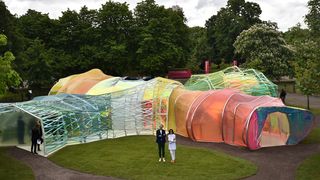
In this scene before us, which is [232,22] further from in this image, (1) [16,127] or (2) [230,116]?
(1) [16,127]

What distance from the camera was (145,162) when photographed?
21750 mm

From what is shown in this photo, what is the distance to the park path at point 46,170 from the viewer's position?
19516 millimetres

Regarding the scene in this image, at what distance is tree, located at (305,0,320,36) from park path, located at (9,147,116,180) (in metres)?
12.1

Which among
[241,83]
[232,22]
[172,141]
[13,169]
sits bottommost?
[13,169]

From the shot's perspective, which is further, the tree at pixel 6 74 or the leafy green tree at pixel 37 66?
the leafy green tree at pixel 37 66

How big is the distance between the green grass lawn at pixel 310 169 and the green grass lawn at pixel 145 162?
212 centimetres

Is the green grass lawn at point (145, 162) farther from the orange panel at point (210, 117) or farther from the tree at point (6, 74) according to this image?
the tree at point (6, 74)

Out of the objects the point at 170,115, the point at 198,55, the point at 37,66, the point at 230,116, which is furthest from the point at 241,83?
the point at 198,55

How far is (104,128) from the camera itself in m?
29.5

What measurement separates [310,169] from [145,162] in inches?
320

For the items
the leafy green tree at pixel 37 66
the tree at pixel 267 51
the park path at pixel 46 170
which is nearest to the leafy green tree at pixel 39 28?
the leafy green tree at pixel 37 66

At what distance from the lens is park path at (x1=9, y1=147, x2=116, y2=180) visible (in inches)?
768

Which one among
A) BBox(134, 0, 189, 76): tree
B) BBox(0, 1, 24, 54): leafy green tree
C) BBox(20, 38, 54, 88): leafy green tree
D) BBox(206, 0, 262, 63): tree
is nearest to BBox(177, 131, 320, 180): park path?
BBox(0, 1, 24, 54): leafy green tree

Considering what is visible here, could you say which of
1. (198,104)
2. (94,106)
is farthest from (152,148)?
(94,106)
